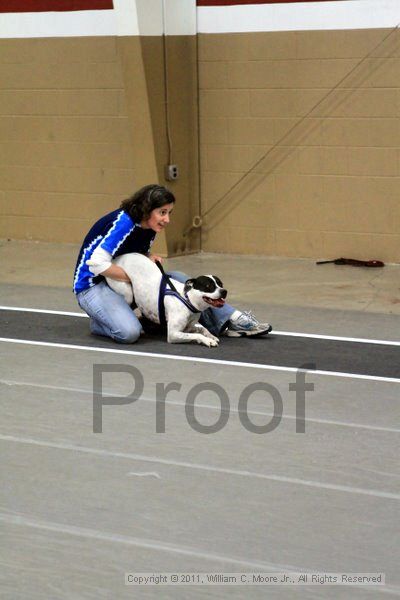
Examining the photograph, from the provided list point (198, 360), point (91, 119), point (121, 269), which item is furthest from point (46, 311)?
point (91, 119)

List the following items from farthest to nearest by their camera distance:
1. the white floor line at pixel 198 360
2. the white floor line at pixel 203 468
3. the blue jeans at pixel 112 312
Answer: the blue jeans at pixel 112 312
the white floor line at pixel 198 360
the white floor line at pixel 203 468

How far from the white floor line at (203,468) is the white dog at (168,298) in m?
1.91

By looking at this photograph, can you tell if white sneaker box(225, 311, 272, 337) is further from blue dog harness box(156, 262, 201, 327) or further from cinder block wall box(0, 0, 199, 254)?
cinder block wall box(0, 0, 199, 254)

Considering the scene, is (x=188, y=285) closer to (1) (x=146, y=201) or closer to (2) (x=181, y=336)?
(2) (x=181, y=336)

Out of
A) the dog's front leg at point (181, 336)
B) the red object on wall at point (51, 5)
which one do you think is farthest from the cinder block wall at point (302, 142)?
the dog's front leg at point (181, 336)

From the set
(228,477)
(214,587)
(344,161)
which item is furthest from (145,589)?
(344,161)

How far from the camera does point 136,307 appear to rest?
7.82m

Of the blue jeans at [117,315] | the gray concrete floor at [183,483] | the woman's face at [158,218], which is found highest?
the woman's face at [158,218]

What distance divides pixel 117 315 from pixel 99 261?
41 centimetres

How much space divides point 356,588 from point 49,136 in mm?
8316

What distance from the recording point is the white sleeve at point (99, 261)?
7.57 meters

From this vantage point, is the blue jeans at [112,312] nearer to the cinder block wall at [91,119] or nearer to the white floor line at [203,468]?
the white floor line at [203,468]

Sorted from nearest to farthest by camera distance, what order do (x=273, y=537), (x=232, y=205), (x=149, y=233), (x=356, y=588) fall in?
(x=356, y=588), (x=273, y=537), (x=149, y=233), (x=232, y=205)

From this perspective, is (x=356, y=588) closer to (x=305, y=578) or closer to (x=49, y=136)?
(x=305, y=578)
